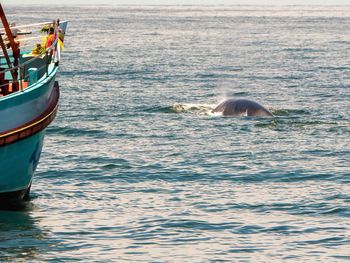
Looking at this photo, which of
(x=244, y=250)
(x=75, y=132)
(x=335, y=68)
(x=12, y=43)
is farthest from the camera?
(x=335, y=68)

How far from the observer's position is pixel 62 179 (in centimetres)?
2789

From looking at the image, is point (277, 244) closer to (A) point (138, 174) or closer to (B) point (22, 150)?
(B) point (22, 150)

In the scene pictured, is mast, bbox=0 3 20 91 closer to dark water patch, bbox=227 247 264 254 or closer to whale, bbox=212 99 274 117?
dark water patch, bbox=227 247 264 254

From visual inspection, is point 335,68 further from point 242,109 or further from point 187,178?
point 187,178

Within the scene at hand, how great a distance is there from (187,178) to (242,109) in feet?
39.2

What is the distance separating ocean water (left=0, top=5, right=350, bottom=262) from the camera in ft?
70.3

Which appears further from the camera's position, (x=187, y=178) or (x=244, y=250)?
(x=187, y=178)

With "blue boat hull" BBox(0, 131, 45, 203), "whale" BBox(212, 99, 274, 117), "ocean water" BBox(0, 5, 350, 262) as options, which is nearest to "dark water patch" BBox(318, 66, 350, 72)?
"ocean water" BBox(0, 5, 350, 262)

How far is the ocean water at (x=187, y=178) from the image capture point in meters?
21.4

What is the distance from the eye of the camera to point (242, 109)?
130 feet

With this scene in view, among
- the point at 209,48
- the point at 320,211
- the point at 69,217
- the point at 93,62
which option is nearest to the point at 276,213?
the point at 320,211

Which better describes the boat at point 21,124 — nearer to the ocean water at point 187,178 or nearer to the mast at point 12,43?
the mast at point 12,43

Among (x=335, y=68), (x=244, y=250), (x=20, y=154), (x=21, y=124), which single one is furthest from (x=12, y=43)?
(x=335, y=68)

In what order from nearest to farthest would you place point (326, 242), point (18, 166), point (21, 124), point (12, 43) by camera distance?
point (326, 242), point (21, 124), point (18, 166), point (12, 43)
